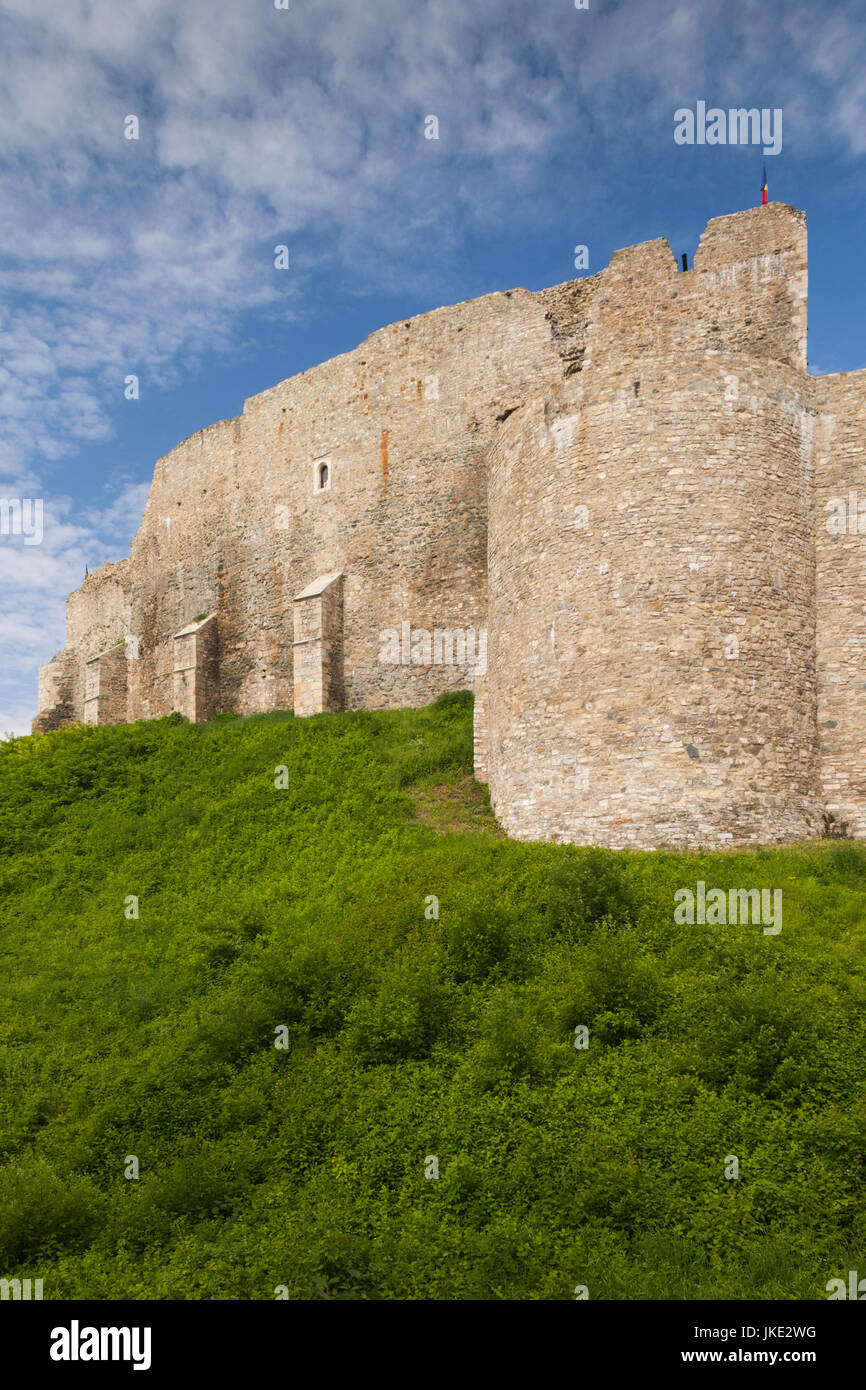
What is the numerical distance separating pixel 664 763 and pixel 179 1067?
7.75 m

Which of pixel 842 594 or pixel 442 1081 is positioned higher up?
pixel 842 594

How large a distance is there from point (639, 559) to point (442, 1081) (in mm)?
8476

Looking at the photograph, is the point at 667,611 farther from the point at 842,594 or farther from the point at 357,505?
the point at 357,505

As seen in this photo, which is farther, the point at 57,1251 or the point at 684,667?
the point at 684,667

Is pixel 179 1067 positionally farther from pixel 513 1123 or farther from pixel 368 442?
pixel 368 442

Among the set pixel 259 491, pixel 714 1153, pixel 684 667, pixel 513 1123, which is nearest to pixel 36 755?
pixel 259 491

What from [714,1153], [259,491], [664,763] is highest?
[259,491]

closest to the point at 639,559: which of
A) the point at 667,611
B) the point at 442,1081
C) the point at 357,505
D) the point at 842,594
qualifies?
the point at 667,611

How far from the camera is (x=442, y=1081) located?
27.3ft

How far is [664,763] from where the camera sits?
13.1m

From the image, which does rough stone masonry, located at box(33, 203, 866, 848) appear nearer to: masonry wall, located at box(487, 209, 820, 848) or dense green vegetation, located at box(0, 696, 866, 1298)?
masonry wall, located at box(487, 209, 820, 848)

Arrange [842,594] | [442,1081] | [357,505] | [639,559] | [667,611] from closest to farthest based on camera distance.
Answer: [442,1081] < [667,611] < [639,559] < [842,594] < [357,505]

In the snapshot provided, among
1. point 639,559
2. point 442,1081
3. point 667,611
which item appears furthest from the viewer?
point 639,559
